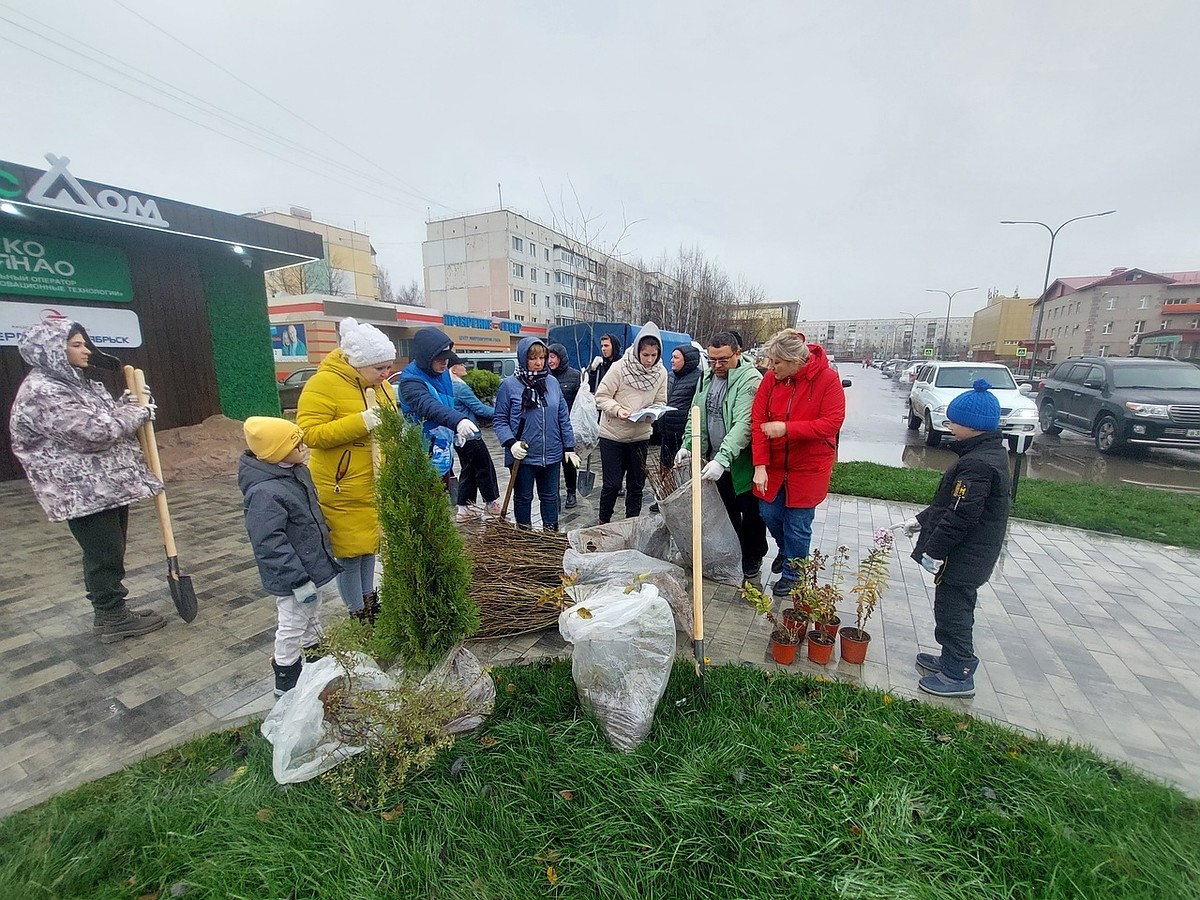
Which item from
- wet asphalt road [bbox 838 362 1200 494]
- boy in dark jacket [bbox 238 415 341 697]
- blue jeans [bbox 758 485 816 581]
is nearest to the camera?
boy in dark jacket [bbox 238 415 341 697]

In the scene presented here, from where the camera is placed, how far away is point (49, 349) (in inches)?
109

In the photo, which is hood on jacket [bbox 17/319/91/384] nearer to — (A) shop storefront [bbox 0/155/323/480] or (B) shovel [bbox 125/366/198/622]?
(B) shovel [bbox 125/366/198/622]

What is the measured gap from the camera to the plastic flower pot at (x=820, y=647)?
2.79m

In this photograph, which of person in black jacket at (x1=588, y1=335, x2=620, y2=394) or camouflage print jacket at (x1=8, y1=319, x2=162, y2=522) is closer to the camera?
camouflage print jacket at (x1=8, y1=319, x2=162, y2=522)

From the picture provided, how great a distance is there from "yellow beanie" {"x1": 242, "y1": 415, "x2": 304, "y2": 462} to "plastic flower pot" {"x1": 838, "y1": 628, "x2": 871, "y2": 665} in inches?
125

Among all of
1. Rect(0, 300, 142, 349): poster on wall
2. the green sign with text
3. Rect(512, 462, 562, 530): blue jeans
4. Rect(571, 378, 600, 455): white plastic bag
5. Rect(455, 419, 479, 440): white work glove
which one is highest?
the green sign with text

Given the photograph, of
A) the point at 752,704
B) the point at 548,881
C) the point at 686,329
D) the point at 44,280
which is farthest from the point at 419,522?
the point at 686,329

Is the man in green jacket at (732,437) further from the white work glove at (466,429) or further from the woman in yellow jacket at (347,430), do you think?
the woman in yellow jacket at (347,430)

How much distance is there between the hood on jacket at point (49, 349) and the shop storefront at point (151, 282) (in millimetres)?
3531

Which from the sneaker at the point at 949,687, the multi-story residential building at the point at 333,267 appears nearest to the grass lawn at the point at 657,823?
the sneaker at the point at 949,687

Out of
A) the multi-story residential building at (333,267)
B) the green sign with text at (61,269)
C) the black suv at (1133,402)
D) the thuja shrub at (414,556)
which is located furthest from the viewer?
the multi-story residential building at (333,267)

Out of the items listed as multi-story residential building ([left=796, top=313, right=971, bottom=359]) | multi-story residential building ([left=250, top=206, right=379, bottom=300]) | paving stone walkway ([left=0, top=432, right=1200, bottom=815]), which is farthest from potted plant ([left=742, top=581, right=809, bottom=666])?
multi-story residential building ([left=796, top=313, right=971, bottom=359])

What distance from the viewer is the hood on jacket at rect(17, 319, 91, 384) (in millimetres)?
2760

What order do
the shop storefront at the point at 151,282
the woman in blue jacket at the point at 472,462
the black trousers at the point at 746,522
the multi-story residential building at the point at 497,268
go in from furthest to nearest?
the multi-story residential building at the point at 497,268
the shop storefront at the point at 151,282
the woman in blue jacket at the point at 472,462
the black trousers at the point at 746,522
